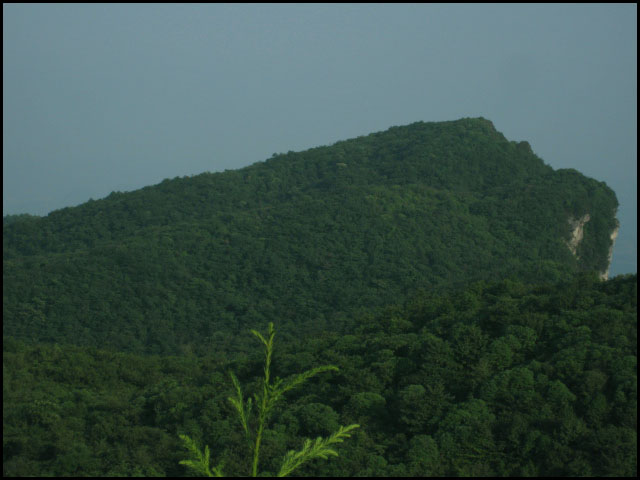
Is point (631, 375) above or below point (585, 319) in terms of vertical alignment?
below

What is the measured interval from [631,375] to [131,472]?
1130 cm

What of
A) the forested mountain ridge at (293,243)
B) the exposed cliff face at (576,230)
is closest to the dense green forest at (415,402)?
the forested mountain ridge at (293,243)

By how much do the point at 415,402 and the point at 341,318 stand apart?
19412 mm

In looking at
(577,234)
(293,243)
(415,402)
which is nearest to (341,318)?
(293,243)

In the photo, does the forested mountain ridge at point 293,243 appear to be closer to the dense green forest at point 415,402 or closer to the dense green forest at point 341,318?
the dense green forest at point 341,318

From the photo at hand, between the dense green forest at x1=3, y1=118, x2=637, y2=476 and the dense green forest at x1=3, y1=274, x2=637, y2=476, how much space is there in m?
0.06

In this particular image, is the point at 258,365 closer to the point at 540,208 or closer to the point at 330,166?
the point at 540,208

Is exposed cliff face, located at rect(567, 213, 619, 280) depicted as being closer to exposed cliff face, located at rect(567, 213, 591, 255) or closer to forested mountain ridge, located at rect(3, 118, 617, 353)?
exposed cliff face, located at rect(567, 213, 591, 255)

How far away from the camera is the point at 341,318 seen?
34969mm

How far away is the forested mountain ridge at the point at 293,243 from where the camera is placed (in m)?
36.1

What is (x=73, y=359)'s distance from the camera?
21.8 meters

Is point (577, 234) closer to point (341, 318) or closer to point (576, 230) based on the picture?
point (576, 230)

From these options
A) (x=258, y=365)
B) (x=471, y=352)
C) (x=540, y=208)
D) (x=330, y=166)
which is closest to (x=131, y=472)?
(x=258, y=365)

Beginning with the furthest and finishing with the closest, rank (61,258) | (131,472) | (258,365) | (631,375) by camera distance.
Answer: (61,258), (258,365), (631,375), (131,472)
